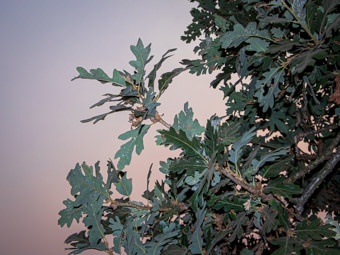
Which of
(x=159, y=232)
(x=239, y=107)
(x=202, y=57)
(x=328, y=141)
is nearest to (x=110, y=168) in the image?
(x=159, y=232)

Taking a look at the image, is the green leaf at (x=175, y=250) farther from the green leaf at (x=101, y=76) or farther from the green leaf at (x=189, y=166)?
the green leaf at (x=101, y=76)

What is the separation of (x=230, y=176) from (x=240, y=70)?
1.06 metres

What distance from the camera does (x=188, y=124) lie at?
1620 mm

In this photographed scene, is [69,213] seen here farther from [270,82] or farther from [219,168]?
[270,82]

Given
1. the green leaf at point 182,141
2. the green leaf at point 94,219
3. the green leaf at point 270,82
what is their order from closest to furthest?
1. the green leaf at point 182,141
2. the green leaf at point 270,82
3. the green leaf at point 94,219

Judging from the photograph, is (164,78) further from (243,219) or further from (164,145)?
(243,219)

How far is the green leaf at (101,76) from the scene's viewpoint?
151cm

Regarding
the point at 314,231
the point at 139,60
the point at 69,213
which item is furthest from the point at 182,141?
the point at 69,213

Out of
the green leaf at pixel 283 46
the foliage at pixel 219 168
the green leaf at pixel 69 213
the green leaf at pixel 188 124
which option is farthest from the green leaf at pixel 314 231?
the green leaf at pixel 69 213

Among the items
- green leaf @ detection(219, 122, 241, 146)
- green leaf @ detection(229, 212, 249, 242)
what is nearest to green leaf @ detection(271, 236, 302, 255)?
green leaf @ detection(229, 212, 249, 242)

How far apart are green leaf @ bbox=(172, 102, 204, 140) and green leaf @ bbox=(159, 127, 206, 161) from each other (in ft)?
0.47

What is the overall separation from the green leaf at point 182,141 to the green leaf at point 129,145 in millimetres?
155

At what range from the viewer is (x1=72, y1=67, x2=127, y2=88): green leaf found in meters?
1.51

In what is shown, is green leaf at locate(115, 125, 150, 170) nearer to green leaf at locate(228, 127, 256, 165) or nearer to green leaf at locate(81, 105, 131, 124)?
green leaf at locate(81, 105, 131, 124)
